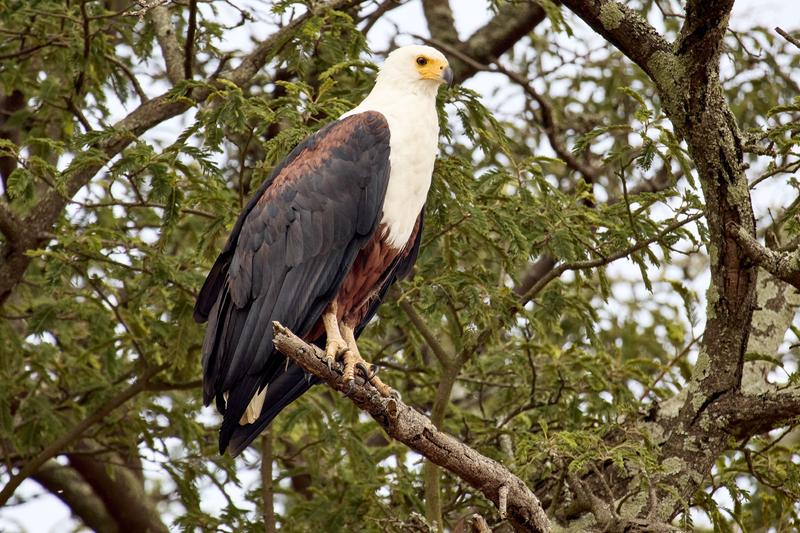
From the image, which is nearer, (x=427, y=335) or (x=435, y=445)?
(x=435, y=445)

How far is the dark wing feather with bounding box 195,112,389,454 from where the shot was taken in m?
4.40

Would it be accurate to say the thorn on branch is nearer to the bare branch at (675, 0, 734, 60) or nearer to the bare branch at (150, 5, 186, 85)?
the bare branch at (675, 0, 734, 60)

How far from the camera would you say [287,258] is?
15.0 feet

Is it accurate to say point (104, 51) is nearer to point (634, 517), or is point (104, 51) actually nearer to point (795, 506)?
point (634, 517)

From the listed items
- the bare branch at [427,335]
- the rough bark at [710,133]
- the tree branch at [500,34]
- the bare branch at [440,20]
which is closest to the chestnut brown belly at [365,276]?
the bare branch at [427,335]

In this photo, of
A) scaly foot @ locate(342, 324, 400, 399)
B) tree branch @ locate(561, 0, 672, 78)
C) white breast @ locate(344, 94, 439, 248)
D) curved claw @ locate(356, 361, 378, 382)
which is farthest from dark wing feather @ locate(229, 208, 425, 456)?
tree branch @ locate(561, 0, 672, 78)

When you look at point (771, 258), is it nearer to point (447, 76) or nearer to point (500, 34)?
point (447, 76)

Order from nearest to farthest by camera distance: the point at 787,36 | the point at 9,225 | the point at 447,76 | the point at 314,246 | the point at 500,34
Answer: the point at 787,36
the point at 314,246
the point at 447,76
the point at 9,225
the point at 500,34

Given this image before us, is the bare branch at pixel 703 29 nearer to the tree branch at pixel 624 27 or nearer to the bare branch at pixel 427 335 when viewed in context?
the tree branch at pixel 624 27

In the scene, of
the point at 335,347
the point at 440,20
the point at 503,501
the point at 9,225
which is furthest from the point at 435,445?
the point at 440,20

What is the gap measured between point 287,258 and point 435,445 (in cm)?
114

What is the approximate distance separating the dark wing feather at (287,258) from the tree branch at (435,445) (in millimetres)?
546

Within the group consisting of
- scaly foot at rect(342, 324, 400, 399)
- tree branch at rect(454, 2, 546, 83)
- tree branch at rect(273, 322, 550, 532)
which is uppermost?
tree branch at rect(454, 2, 546, 83)

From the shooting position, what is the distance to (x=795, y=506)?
505 centimetres
